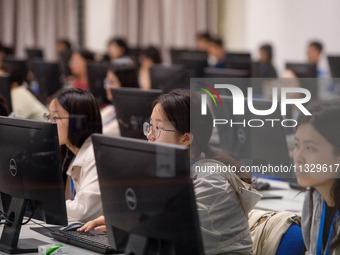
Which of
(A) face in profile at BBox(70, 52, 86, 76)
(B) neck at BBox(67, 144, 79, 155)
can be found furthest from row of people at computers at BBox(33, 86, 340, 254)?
(A) face in profile at BBox(70, 52, 86, 76)

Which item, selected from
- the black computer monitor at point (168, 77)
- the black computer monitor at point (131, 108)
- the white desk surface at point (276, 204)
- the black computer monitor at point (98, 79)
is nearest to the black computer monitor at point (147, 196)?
the white desk surface at point (276, 204)

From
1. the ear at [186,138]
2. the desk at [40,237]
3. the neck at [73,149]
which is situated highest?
the ear at [186,138]

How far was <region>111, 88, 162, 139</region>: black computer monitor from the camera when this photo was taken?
3.87 m

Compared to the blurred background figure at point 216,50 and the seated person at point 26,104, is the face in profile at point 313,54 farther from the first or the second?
the seated person at point 26,104

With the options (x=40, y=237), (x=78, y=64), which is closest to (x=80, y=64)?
(x=78, y=64)

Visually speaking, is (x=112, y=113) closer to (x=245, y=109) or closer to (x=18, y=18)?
(x=245, y=109)

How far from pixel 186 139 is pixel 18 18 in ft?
34.8

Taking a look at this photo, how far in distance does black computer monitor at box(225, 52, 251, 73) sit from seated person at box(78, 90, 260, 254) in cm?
619

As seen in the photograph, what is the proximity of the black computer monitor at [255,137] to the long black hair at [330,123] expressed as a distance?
873mm

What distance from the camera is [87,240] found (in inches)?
101

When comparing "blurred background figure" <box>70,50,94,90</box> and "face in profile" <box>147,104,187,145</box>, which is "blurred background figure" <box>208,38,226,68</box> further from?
"face in profile" <box>147,104,187,145</box>

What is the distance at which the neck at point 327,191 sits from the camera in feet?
8.07

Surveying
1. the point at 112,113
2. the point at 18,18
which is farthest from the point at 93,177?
the point at 18,18

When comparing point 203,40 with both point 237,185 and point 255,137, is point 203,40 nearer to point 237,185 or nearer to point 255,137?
point 255,137
